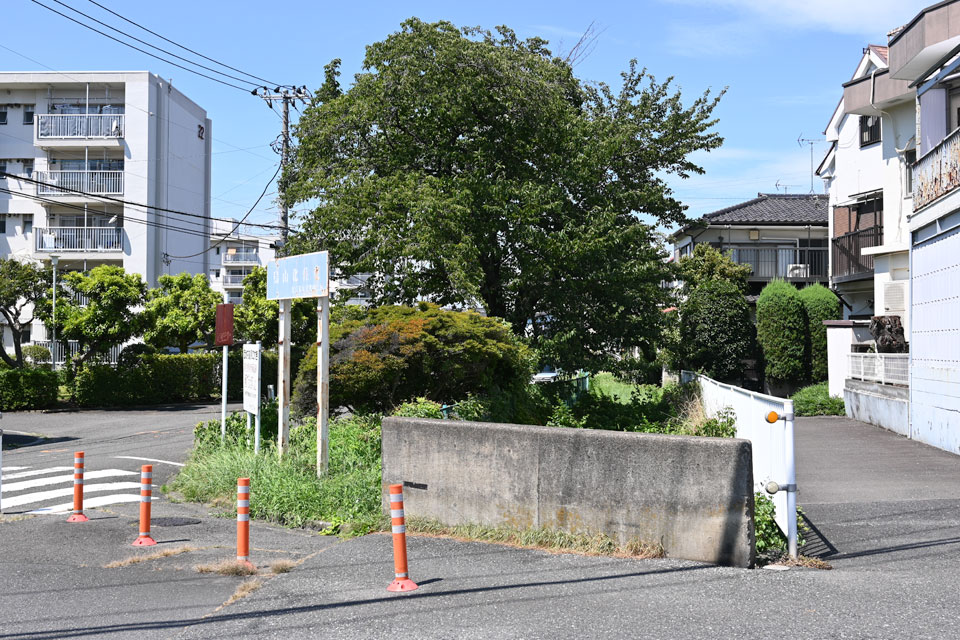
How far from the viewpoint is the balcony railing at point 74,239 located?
39.3 metres

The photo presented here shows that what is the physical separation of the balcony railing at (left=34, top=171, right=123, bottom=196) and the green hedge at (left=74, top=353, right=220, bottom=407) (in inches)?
463

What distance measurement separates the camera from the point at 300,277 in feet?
38.0

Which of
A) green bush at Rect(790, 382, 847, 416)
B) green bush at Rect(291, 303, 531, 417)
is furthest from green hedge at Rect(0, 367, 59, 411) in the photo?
Answer: green bush at Rect(790, 382, 847, 416)

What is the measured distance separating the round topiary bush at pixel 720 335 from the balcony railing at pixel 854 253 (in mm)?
3734

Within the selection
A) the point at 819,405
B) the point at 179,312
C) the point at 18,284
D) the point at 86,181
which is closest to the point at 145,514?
the point at 819,405

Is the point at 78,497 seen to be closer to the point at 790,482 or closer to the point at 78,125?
the point at 790,482

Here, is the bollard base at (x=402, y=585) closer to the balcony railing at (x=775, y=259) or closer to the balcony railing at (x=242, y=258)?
the balcony railing at (x=775, y=259)

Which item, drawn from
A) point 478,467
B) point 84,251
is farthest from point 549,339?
point 84,251

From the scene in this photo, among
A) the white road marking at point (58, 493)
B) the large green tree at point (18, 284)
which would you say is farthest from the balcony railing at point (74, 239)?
the white road marking at point (58, 493)

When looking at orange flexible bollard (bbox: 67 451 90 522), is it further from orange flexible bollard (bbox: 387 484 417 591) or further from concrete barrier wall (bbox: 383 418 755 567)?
orange flexible bollard (bbox: 387 484 417 591)

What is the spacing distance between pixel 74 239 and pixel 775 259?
3329cm

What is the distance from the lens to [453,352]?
562 inches

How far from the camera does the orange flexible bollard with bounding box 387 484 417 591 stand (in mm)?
6602

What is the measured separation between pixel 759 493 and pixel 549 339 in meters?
12.2
